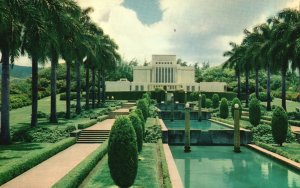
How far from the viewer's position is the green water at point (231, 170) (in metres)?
15.0

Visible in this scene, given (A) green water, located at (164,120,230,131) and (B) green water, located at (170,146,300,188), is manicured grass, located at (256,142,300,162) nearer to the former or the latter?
(B) green water, located at (170,146,300,188)

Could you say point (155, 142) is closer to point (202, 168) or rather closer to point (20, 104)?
point (202, 168)

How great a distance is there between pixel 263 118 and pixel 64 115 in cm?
2041

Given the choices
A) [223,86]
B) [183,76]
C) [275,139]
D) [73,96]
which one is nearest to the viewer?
[275,139]

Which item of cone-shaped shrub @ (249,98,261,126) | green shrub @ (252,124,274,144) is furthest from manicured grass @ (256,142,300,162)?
cone-shaped shrub @ (249,98,261,126)

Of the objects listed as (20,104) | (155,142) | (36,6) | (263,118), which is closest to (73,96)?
(20,104)

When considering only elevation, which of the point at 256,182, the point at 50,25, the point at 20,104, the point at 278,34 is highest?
the point at 278,34

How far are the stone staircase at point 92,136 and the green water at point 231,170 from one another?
4.96m

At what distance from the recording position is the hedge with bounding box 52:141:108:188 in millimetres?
11206

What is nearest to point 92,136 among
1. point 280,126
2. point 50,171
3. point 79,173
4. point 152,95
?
point 50,171

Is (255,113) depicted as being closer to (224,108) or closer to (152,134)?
(152,134)

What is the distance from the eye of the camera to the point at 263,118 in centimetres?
3519

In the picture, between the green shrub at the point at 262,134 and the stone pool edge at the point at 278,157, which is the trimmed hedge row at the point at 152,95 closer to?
the green shrub at the point at 262,134

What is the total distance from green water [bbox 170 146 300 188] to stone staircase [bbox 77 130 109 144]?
496 centimetres
